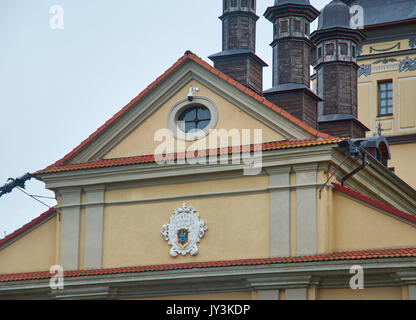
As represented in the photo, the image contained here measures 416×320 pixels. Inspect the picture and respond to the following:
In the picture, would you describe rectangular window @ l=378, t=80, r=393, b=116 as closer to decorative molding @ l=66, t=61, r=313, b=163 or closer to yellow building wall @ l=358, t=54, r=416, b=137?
yellow building wall @ l=358, t=54, r=416, b=137

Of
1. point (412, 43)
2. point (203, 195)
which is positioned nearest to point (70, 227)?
point (203, 195)

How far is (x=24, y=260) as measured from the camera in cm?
3256

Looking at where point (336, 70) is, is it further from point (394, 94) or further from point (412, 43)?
point (412, 43)

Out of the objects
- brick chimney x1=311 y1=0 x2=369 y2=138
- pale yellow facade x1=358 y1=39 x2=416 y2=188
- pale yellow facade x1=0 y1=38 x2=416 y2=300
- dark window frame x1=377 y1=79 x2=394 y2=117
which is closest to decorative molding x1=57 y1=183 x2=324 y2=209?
pale yellow facade x1=0 y1=38 x2=416 y2=300

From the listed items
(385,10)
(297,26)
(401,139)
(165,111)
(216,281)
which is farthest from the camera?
(385,10)

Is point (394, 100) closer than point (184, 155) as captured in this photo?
No

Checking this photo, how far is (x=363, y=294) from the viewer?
2811cm

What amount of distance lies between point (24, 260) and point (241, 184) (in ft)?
21.5

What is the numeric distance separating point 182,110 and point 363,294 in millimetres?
7011

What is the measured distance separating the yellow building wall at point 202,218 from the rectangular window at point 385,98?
1656 centimetres

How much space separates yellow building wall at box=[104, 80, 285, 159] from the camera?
101 ft

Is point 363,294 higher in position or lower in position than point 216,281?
lower
